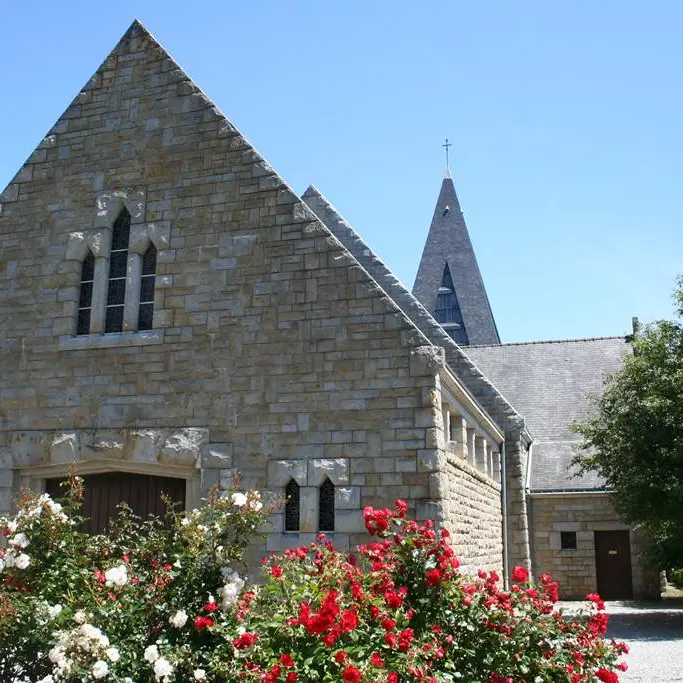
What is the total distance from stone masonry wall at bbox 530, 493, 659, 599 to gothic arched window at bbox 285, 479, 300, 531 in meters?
10.4

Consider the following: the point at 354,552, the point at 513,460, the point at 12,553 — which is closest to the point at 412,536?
the point at 12,553

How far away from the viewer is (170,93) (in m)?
11.0

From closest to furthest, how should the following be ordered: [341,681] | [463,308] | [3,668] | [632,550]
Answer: [341,681], [3,668], [632,550], [463,308]

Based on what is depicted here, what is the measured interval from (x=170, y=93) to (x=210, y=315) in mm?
3257

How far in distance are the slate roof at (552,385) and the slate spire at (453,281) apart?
15.1 meters

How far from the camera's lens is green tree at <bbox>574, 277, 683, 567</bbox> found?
13.7 meters

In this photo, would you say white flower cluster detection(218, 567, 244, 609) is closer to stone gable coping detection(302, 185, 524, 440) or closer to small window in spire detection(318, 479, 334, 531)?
small window in spire detection(318, 479, 334, 531)

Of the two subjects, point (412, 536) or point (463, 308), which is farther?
point (463, 308)

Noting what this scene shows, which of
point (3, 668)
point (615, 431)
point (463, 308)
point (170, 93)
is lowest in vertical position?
point (3, 668)

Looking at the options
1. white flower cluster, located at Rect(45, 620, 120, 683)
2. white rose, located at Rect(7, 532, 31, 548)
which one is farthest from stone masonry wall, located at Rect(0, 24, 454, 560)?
white flower cluster, located at Rect(45, 620, 120, 683)

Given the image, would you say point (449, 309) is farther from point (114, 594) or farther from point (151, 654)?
point (151, 654)

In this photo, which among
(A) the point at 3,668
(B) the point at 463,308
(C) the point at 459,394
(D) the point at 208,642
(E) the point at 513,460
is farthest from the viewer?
(B) the point at 463,308

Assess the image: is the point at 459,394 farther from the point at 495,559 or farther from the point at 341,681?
the point at 341,681

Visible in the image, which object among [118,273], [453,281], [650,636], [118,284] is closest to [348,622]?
[118,284]
